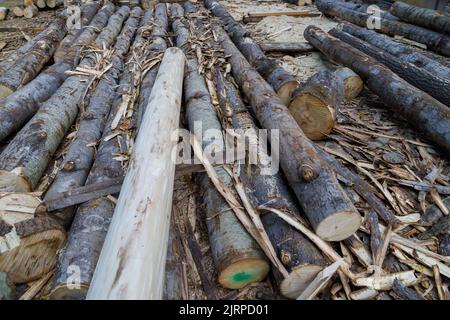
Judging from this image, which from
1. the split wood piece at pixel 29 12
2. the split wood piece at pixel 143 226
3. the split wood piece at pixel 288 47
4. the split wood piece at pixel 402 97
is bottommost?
the split wood piece at pixel 288 47

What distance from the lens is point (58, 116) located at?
3.47 m

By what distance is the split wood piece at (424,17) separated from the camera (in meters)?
6.39

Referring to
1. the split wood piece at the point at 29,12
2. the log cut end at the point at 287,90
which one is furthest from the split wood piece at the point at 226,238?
the split wood piece at the point at 29,12

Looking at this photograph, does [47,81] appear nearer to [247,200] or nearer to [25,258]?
[25,258]

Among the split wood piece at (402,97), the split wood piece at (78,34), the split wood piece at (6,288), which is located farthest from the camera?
the split wood piece at (78,34)

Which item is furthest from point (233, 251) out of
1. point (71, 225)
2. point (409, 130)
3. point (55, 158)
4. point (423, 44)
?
point (423, 44)

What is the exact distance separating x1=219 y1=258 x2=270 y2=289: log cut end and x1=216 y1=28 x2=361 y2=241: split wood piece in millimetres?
479

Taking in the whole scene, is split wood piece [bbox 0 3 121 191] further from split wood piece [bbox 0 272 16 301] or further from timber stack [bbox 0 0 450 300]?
split wood piece [bbox 0 272 16 301]

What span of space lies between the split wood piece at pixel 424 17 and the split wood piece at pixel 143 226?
21.8 ft

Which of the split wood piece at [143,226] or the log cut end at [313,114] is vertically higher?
the split wood piece at [143,226]

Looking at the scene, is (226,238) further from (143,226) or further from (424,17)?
(424,17)

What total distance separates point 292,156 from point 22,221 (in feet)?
6.68

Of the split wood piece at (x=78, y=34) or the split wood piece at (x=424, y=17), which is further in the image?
the split wood piece at (x=424, y=17)

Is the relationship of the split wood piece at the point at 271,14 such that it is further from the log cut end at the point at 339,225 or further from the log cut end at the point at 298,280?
the log cut end at the point at 298,280
